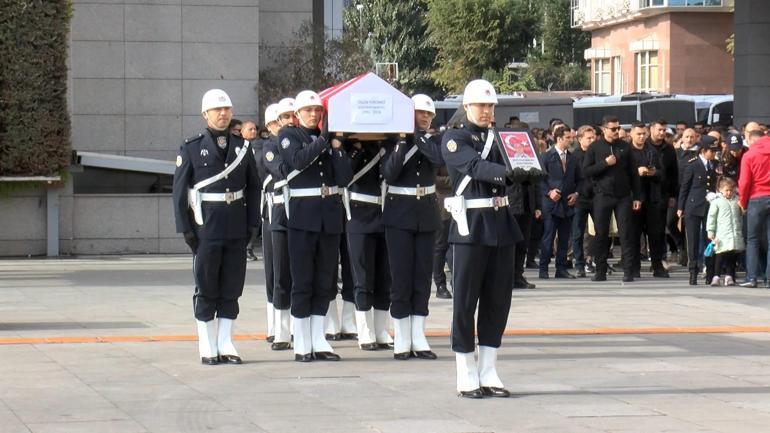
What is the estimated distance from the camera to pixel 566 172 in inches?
772

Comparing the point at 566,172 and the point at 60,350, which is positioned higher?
the point at 566,172

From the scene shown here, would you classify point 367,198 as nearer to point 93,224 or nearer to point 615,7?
point 93,224

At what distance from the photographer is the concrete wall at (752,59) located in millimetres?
33906

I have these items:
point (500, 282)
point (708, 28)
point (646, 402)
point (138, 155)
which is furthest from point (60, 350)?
point (708, 28)

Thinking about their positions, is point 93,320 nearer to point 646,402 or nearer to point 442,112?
point 646,402

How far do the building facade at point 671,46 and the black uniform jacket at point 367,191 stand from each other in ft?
200

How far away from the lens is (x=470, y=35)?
7444 cm

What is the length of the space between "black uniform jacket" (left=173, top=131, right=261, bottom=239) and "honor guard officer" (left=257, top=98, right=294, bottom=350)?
0.36 m

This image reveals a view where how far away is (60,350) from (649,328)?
5369 millimetres

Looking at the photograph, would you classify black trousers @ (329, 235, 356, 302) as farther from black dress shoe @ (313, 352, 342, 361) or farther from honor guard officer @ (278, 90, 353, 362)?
black dress shoe @ (313, 352, 342, 361)

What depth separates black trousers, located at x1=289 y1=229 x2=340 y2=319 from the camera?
Result: 1166 centimetres

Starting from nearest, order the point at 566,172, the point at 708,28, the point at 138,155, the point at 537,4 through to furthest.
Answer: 1. the point at 566,172
2. the point at 138,155
3. the point at 708,28
4. the point at 537,4

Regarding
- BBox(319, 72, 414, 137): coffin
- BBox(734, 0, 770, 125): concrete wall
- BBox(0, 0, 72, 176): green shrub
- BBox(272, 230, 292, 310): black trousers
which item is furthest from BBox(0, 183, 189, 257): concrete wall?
BBox(734, 0, 770, 125): concrete wall

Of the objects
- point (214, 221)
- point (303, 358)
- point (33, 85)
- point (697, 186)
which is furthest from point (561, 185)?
point (214, 221)
